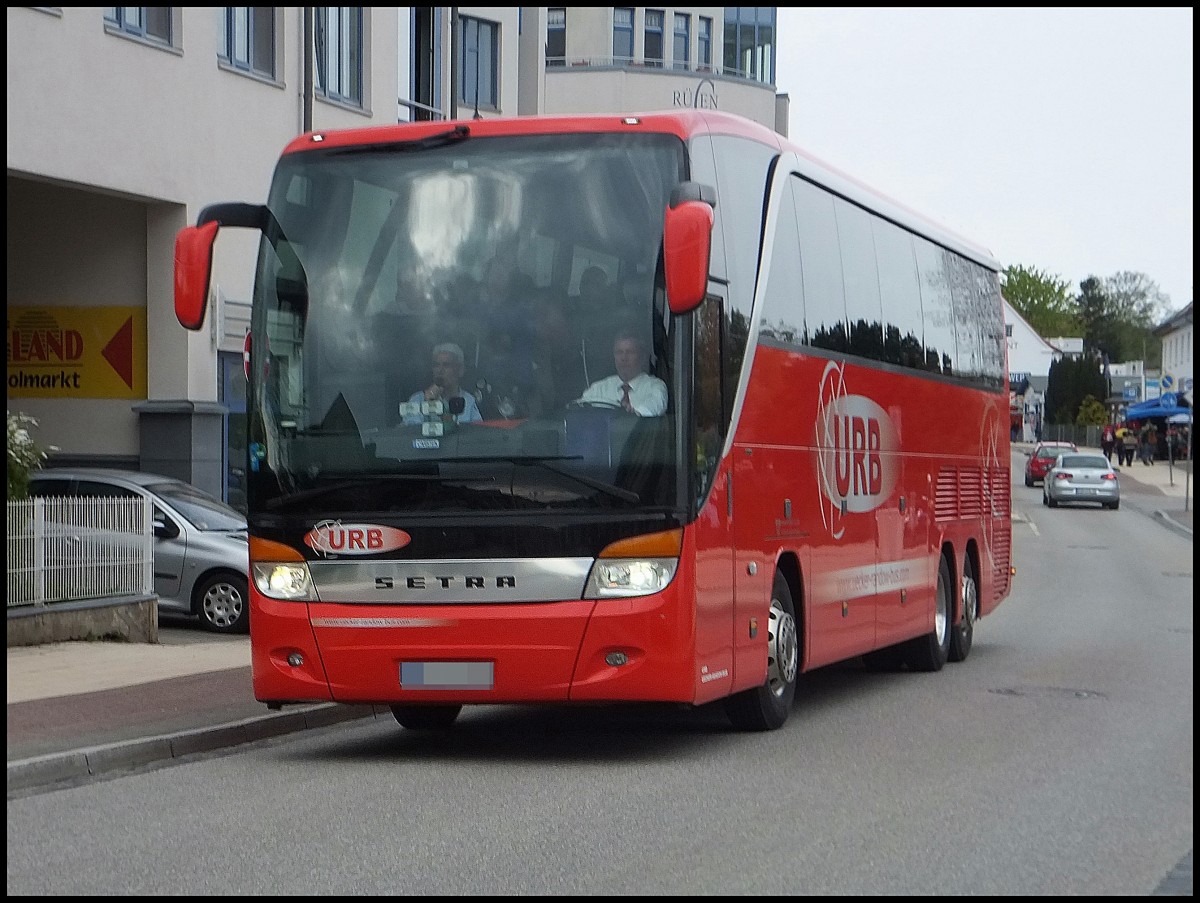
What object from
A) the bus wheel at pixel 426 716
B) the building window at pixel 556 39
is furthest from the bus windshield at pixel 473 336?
the building window at pixel 556 39

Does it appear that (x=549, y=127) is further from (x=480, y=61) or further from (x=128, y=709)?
(x=480, y=61)

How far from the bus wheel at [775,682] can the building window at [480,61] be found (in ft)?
78.1

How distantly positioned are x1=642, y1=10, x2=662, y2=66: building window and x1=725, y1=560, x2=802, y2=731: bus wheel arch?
48938 millimetres

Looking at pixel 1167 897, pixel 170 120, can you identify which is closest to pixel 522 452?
pixel 1167 897

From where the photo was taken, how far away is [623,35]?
5984 centimetres

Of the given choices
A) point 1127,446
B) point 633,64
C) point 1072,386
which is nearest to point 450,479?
point 633,64

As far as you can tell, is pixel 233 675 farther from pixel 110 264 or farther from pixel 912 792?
pixel 110 264

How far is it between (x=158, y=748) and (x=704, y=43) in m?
51.6

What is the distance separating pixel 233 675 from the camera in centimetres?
1474

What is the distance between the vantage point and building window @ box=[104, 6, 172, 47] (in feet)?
75.5

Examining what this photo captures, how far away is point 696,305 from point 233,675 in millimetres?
6470

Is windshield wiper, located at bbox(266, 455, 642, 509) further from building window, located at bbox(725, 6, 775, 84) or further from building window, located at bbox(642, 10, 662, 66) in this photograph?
building window, located at bbox(725, 6, 775, 84)

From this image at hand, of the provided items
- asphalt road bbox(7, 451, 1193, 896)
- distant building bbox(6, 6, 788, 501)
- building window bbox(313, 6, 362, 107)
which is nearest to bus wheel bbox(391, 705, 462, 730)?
asphalt road bbox(7, 451, 1193, 896)

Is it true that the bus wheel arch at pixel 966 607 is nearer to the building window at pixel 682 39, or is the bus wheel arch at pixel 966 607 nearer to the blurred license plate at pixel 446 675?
the blurred license plate at pixel 446 675
